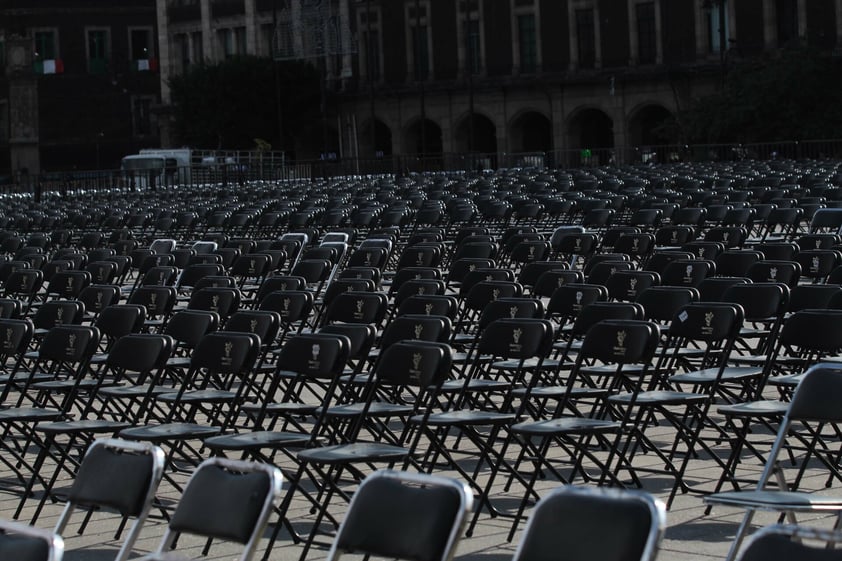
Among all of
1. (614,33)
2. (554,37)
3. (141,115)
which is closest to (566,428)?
(614,33)

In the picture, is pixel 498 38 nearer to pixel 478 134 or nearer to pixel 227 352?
pixel 478 134

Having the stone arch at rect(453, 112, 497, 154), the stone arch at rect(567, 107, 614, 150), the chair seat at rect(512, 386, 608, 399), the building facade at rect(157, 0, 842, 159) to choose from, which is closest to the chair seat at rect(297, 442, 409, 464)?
the chair seat at rect(512, 386, 608, 399)

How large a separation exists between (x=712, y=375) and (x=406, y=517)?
4533mm

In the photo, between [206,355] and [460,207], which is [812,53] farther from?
[206,355]

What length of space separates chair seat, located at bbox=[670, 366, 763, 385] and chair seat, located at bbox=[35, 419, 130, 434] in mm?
3065

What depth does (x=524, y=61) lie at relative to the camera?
83938mm

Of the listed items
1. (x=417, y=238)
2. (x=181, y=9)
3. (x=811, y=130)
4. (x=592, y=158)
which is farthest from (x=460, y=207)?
(x=181, y=9)

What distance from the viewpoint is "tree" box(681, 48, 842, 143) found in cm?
5969

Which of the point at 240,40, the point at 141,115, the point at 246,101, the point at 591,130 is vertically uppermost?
the point at 240,40

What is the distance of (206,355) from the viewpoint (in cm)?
925

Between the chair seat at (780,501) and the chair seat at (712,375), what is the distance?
9.16ft

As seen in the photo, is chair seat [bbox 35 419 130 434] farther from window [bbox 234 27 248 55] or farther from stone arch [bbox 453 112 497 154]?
window [bbox 234 27 248 55]

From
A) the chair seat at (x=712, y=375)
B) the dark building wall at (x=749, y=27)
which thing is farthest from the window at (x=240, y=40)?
the chair seat at (x=712, y=375)

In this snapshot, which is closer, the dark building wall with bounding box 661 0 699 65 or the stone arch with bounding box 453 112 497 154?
the dark building wall with bounding box 661 0 699 65
